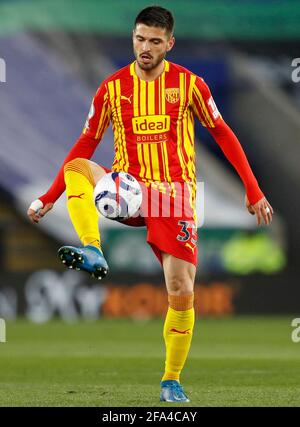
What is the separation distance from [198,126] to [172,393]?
12.5 metres

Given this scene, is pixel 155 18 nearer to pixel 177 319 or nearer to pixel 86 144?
pixel 86 144

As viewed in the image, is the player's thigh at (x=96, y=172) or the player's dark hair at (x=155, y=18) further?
the player's thigh at (x=96, y=172)

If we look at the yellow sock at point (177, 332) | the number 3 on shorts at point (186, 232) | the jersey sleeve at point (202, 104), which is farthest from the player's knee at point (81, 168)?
the yellow sock at point (177, 332)

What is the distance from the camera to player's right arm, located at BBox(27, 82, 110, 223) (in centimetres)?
670

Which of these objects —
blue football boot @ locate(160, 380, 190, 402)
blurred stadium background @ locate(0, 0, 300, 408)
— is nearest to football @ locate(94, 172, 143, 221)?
blue football boot @ locate(160, 380, 190, 402)

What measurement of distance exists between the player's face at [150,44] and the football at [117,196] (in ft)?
2.03

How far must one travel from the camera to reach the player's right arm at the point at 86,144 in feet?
22.0

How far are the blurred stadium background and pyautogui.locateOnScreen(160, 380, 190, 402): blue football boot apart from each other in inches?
446

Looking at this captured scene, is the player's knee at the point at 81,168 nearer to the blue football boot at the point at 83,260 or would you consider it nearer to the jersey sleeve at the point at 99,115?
the jersey sleeve at the point at 99,115

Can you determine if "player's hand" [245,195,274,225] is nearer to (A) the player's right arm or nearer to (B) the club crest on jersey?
(B) the club crest on jersey

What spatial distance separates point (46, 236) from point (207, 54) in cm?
391

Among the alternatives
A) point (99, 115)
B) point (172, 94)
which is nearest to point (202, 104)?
point (172, 94)

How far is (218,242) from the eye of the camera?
18.5 metres

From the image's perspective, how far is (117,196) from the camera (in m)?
6.35
